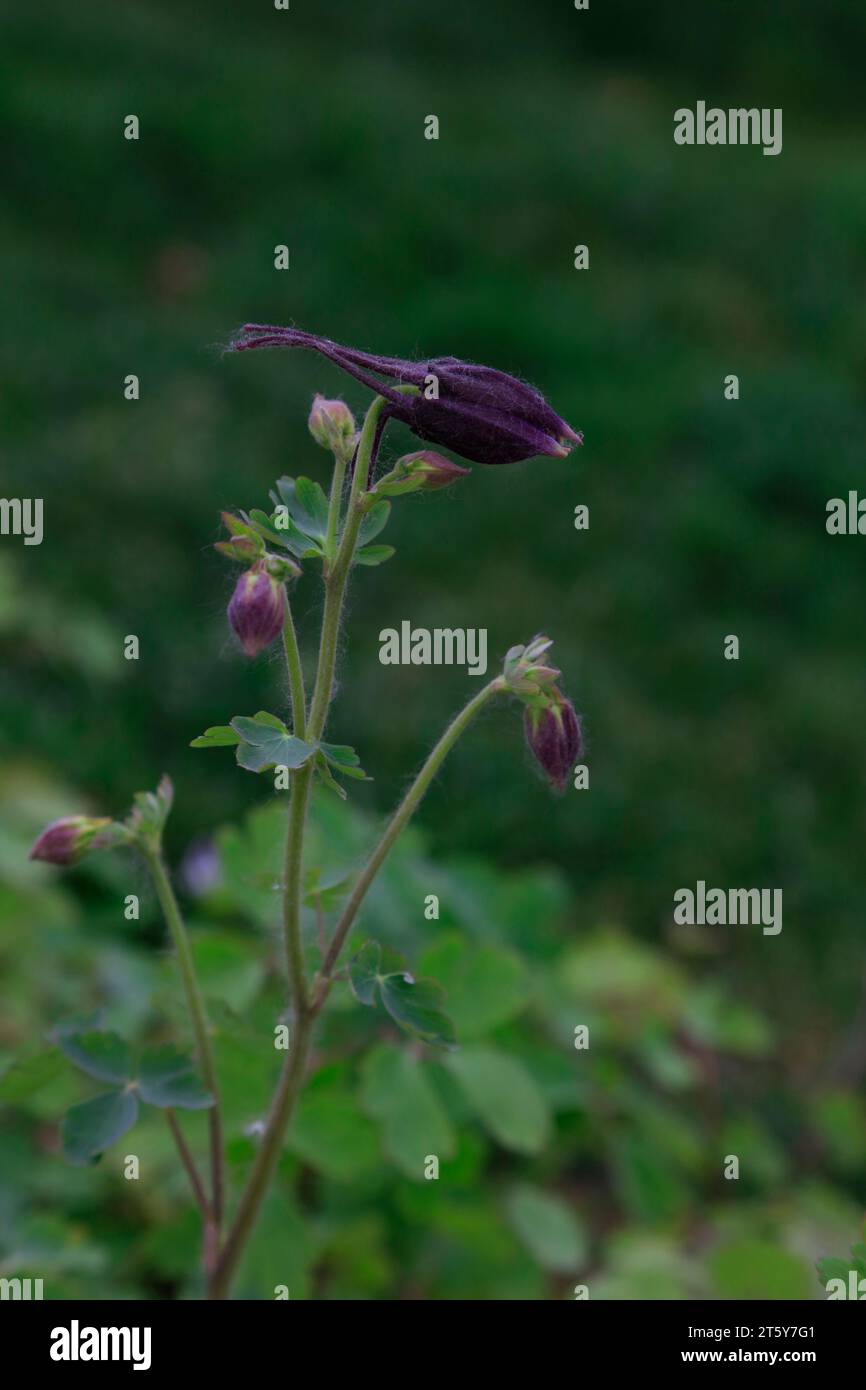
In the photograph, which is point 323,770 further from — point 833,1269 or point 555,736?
point 833,1269

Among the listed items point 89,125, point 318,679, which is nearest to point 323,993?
point 318,679

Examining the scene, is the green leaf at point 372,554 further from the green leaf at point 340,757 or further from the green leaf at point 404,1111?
the green leaf at point 404,1111

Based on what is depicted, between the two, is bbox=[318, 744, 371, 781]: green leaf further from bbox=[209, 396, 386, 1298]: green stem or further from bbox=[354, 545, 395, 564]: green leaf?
bbox=[354, 545, 395, 564]: green leaf

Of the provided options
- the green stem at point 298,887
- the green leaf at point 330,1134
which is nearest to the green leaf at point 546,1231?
the green leaf at point 330,1134

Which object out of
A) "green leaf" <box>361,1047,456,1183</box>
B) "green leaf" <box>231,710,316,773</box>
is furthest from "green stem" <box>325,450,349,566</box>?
"green leaf" <box>361,1047,456,1183</box>

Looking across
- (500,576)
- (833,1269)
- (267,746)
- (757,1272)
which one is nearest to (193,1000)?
(267,746)
